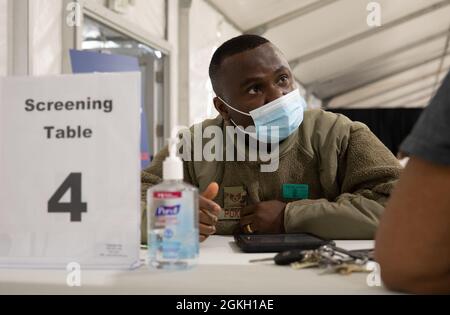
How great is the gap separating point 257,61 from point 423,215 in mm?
875

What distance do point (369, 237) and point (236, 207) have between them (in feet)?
1.24

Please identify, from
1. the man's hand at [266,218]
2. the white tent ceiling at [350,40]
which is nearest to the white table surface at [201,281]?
the man's hand at [266,218]

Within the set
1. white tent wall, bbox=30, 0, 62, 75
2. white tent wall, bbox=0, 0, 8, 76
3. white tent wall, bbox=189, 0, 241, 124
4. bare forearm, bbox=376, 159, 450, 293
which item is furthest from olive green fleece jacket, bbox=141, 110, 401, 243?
white tent wall, bbox=189, 0, 241, 124

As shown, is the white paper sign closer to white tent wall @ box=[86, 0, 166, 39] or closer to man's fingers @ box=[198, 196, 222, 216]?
man's fingers @ box=[198, 196, 222, 216]

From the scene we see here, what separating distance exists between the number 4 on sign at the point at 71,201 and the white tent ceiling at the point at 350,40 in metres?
3.79

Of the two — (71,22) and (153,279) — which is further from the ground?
(71,22)

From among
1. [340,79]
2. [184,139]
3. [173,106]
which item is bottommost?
[184,139]

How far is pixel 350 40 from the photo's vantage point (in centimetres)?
627

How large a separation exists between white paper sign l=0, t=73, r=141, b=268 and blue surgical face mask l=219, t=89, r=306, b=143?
0.67 meters

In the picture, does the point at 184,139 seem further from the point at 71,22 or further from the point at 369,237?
the point at 71,22

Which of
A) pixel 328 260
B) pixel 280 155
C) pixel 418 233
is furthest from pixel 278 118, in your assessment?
pixel 418 233

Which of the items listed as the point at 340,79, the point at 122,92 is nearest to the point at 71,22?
the point at 122,92

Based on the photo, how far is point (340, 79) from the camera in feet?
29.1
